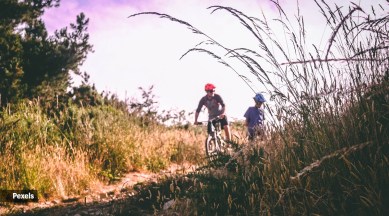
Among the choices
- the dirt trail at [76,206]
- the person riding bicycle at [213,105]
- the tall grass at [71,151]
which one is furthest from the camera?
the person riding bicycle at [213,105]

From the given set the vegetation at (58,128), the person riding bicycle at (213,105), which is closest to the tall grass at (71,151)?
the vegetation at (58,128)

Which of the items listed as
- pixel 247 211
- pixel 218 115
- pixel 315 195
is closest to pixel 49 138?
pixel 218 115

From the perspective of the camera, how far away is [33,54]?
12.1 m

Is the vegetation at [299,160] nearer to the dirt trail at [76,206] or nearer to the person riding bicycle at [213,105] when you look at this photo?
the dirt trail at [76,206]

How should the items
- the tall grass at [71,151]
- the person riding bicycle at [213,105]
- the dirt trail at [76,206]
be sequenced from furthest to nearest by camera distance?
1. the person riding bicycle at [213,105]
2. the tall grass at [71,151]
3. the dirt trail at [76,206]

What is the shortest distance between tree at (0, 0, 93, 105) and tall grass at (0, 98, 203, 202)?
3.35 metres

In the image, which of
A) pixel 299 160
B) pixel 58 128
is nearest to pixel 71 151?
pixel 58 128

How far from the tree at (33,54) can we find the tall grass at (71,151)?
3354mm

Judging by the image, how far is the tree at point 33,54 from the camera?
1060cm

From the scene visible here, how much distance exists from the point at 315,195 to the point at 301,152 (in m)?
0.41

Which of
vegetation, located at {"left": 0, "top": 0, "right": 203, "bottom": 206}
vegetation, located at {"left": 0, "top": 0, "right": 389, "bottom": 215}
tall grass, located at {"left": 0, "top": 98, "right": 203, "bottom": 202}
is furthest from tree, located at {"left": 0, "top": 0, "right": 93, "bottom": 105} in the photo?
vegetation, located at {"left": 0, "top": 0, "right": 389, "bottom": 215}

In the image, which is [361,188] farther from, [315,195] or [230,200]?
[230,200]

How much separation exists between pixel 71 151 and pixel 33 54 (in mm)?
7494

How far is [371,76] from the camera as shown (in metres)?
1.76
